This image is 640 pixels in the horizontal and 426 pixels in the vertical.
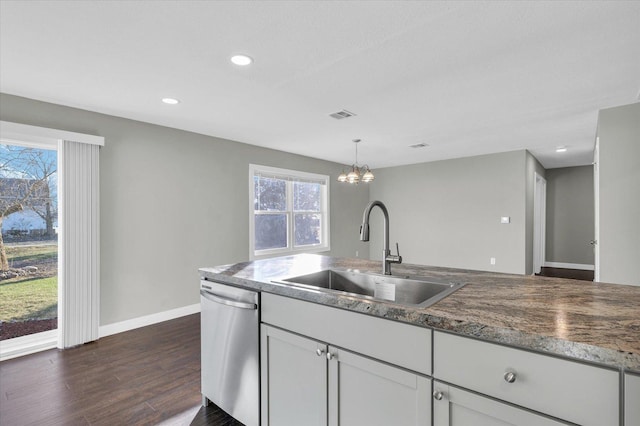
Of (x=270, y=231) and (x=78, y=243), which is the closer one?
(x=78, y=243)

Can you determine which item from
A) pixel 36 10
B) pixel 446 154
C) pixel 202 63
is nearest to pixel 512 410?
pixel 202 63

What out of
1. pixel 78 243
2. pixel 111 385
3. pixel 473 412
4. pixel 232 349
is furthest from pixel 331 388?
pixel 78 243

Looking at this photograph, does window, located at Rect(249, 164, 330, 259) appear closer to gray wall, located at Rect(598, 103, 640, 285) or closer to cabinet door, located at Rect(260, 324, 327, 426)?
cabinet door, located at Rect(260, 324, 327, 426)

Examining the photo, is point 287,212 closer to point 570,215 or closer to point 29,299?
point 29,299

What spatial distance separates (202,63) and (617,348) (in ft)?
8.74

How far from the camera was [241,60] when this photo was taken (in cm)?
231

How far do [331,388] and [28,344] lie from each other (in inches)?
132

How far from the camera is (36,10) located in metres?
1.74

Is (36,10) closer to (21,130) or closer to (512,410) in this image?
(21,130)

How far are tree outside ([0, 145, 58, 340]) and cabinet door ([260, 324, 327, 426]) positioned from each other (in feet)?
9.69

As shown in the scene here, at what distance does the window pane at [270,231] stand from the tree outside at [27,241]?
2617 mm

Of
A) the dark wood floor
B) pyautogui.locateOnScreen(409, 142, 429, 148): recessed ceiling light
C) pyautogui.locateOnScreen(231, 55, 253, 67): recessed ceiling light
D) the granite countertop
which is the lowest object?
the dark wood floor

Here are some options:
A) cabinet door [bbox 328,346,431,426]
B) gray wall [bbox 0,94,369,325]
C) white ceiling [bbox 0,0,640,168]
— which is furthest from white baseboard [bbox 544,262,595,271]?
cabinet door [bbox 328,346,431,426]

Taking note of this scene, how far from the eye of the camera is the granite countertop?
0.91m
